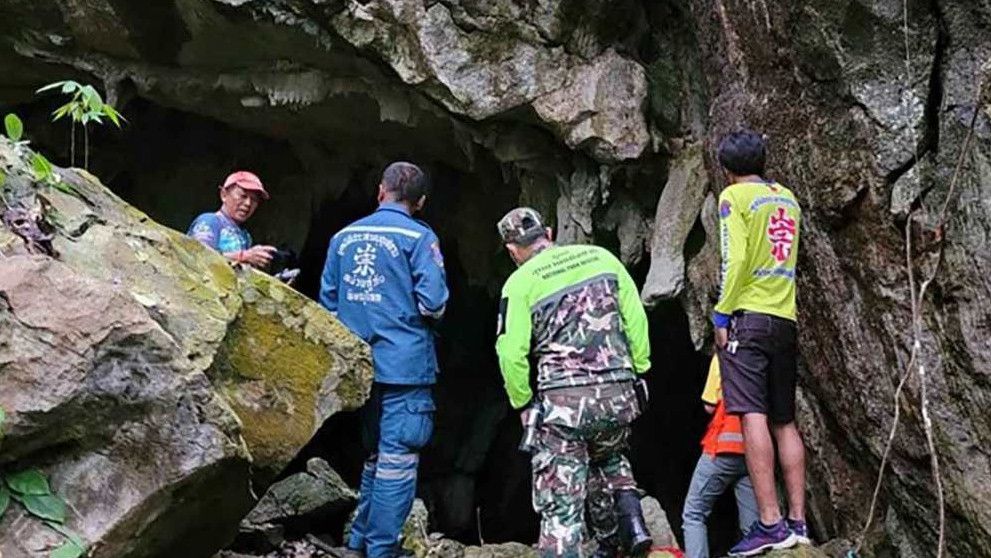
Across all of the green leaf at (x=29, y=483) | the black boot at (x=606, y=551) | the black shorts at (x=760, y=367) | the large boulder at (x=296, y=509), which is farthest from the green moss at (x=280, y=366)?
the black shorts at (x=760, y=367)

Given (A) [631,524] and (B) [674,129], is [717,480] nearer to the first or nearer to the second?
(A) [631,524]

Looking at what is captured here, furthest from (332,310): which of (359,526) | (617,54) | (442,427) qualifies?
(442,427)

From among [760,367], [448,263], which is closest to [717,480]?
[760,367]

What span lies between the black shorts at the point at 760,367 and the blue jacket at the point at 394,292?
136cm

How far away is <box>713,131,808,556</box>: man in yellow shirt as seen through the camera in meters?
4.35

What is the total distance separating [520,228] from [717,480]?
1.62m

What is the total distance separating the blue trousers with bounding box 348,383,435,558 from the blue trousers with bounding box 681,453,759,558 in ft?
4.47

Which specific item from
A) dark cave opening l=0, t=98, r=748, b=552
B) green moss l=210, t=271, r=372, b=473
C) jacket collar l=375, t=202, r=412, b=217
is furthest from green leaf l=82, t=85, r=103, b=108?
dark cave opening l=0, t=98, r=748, b=552

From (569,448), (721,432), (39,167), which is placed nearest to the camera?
(39,167)

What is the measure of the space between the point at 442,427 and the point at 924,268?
7.68m

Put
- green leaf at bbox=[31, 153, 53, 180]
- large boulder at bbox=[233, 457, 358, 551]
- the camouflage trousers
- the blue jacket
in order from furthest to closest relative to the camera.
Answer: large boulder at bbox=[233, 457, 358, 551] → the blue jacket → the camouflage trousers → green leaf at bbox=[31, 153, 53, 180]

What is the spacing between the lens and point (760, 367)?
4.41 metres

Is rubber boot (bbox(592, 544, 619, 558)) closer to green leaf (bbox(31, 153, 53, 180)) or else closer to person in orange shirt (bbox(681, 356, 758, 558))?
person in orange shirt (bbox(681, 356, 758, 558))

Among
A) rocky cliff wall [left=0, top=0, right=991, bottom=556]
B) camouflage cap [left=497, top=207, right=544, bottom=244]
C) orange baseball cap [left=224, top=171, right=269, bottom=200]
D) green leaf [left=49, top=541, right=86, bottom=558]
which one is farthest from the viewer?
orange baseball cap [left=224, top=171, right=269, bottom=200]
